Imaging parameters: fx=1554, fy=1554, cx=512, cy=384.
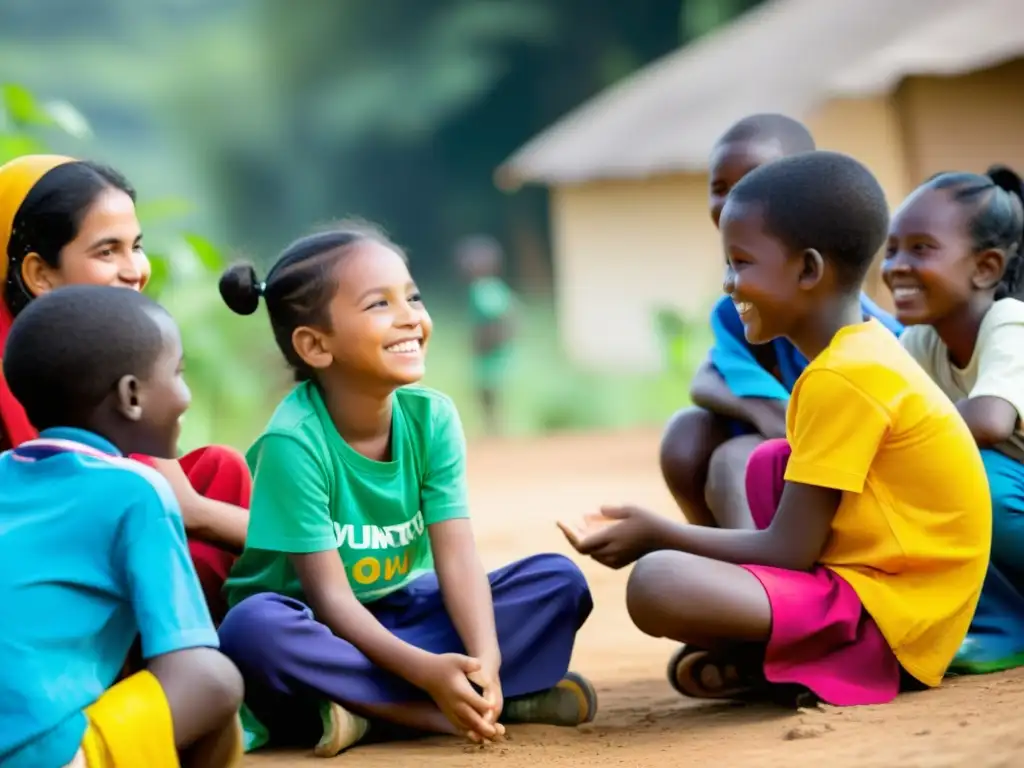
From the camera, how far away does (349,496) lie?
3492 mm

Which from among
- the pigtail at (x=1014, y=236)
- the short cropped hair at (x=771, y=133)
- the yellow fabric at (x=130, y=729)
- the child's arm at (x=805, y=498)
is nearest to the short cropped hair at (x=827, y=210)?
the child's arm at (x=805, y=498)

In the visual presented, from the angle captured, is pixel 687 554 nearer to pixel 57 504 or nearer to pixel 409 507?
pixel 409 507

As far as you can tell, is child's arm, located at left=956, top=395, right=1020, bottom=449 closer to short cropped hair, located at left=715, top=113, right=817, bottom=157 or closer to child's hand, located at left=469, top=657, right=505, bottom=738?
short cropped hair, located at left=715, top=113, right=817, bottom=157

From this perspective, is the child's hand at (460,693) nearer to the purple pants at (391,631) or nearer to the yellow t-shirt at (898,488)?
the purple pants at (391,631)

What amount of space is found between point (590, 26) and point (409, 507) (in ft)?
75.4

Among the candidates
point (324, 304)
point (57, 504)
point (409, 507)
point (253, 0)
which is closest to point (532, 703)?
point (409, 507)

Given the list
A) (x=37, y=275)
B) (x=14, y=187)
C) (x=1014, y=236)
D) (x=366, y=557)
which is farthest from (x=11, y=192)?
(x=1014, y=236)

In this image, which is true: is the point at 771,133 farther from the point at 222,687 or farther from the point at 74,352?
the point at 222,687

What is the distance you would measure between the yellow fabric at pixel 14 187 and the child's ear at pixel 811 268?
180 centimetres

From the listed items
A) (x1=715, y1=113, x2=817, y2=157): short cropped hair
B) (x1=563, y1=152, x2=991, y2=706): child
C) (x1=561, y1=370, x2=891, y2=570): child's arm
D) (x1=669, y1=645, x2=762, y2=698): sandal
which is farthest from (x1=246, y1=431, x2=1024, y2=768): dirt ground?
(x1=715, y1=113, x2=817, y2=157): short cropped hair

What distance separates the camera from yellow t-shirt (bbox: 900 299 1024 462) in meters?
3.60

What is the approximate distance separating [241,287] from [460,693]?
1.05m

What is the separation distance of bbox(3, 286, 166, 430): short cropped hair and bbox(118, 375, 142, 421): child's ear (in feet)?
0.05

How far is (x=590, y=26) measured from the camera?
84.2 ft
